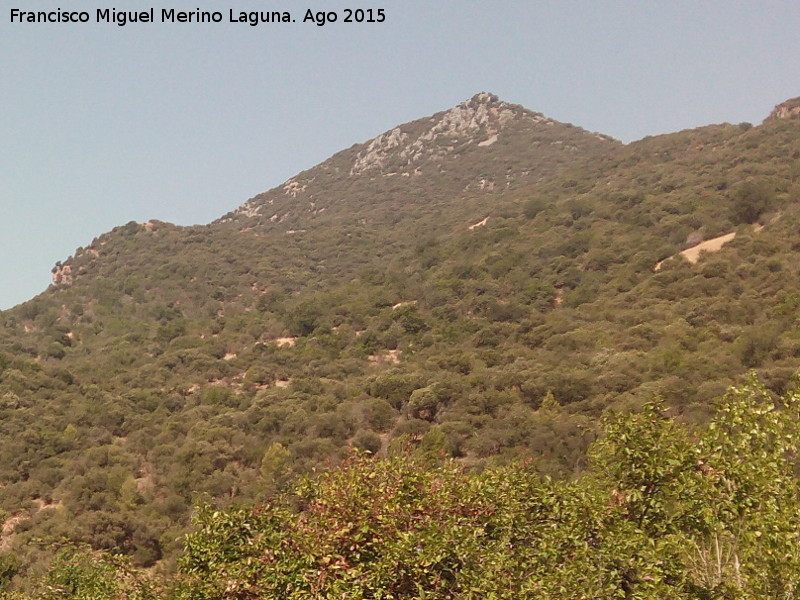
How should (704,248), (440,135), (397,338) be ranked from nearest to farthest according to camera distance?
(704,248)
(397,338)
(440,135)

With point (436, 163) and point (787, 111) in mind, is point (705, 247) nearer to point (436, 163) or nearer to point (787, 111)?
point (787, 111)

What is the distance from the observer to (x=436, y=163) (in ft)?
441

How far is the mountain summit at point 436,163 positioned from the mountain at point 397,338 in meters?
26.4

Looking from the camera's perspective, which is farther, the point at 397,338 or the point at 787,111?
the point at 787,111

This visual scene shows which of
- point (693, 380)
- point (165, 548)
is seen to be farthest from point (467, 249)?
point (165, 548)

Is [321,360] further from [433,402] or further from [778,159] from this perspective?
[778,159]

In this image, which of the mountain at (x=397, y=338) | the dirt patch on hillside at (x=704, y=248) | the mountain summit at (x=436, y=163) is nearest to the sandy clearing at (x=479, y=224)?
the mountain at (x=397, y=338)

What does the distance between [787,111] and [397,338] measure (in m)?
59.1

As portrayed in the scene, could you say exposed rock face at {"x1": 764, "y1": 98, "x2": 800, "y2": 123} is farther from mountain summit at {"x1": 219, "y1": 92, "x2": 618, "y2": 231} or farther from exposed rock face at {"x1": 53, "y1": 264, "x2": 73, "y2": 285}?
exposed rock face at {"x1": 53, "y1": 264, "x2": 73, "y2": 285}

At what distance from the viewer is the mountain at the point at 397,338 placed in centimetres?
2783

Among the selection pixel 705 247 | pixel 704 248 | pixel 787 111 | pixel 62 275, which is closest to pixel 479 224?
pixel 705 247

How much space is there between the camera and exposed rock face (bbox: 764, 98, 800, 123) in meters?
71.4

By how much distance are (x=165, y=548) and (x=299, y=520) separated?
17.5 meters

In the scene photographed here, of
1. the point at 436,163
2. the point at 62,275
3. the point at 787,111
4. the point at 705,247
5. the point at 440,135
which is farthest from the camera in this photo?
the point at 440,135
